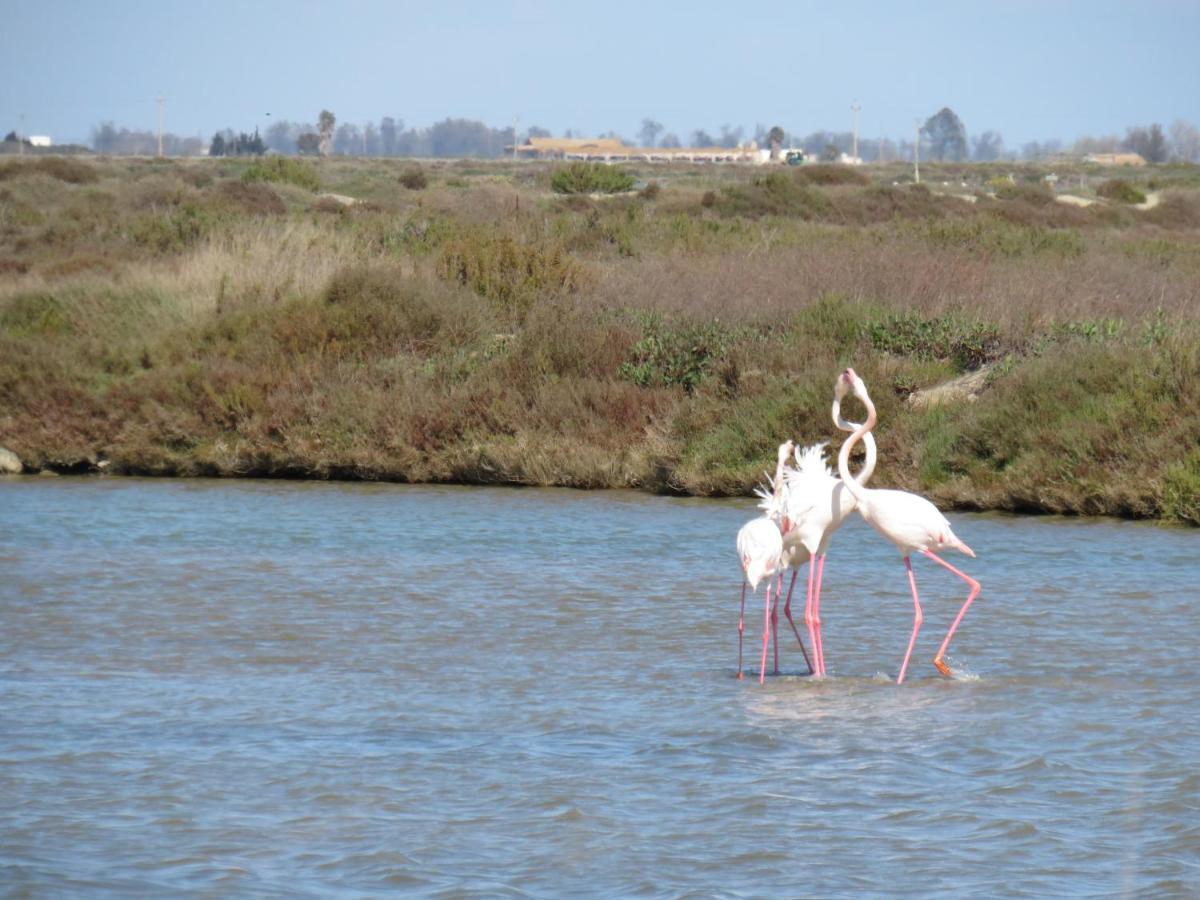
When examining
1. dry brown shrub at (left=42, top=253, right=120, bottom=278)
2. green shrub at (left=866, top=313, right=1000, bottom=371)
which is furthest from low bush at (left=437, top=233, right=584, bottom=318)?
dry brown shrub at (left=42, top=253, right=120, bottom=278)

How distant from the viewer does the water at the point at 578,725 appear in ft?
18.7

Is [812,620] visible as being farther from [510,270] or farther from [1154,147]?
[1154,147]

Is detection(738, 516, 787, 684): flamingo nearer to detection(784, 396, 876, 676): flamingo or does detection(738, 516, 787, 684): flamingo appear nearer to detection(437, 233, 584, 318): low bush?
detection(784, 396, 876, 676): flamingo

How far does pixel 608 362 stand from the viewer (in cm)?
1806

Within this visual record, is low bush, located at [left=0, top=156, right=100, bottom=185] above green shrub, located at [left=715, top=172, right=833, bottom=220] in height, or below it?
above

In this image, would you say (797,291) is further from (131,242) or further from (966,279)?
(131,242)

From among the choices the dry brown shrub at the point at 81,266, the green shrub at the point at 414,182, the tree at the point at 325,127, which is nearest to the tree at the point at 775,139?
the tree at the point at 325,127

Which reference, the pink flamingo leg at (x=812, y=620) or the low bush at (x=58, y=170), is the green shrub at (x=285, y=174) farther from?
the pink flamingo leg at (x=812, y=620)

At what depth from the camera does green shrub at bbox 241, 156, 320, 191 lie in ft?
160

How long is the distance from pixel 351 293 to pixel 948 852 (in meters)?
14.8

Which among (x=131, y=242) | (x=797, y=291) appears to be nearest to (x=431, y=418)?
(x=797, y=291)

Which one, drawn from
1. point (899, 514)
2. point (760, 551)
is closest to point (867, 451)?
point (899, 514)

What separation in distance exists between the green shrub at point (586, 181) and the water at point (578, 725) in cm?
3794

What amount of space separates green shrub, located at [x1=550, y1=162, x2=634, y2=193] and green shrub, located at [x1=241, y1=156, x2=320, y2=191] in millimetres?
7242
